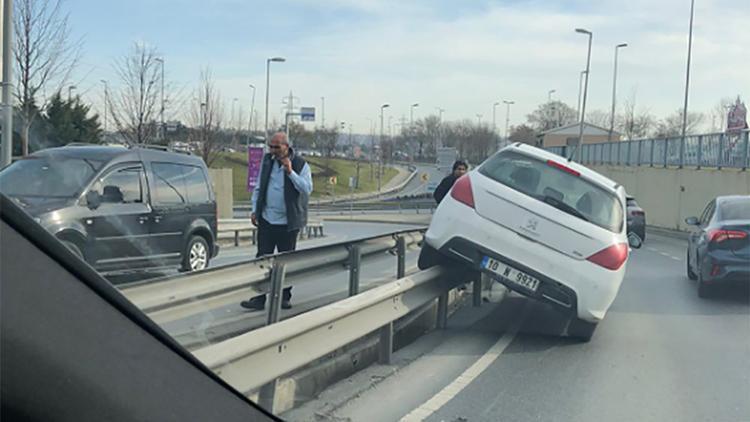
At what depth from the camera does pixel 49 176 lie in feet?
12.4

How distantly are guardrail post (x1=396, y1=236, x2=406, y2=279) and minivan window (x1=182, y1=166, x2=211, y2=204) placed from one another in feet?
7.36

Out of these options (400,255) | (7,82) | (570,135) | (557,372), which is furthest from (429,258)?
(570,135)

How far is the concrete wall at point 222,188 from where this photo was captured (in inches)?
286

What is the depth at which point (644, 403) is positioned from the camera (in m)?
5.76

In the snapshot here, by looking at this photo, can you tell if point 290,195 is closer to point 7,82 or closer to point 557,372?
point 557,372

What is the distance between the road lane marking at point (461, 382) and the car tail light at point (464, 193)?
1477 mm

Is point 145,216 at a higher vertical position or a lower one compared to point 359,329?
higher

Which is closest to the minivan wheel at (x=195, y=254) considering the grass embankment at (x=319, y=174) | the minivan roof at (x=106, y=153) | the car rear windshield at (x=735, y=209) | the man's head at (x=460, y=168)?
the grass embankment at (x=319, y=174)

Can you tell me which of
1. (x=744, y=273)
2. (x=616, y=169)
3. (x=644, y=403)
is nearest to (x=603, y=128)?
(x=616, y=169)

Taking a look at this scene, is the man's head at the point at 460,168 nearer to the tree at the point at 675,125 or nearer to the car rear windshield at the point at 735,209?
the car rear windshield at the point at 735,209

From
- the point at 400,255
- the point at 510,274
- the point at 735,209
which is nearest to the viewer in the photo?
the point at 510,274

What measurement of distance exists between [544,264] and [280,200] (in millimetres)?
2819

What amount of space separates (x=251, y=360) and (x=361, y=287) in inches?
A: 162

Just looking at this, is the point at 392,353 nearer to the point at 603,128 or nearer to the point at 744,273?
the point at 744,273
